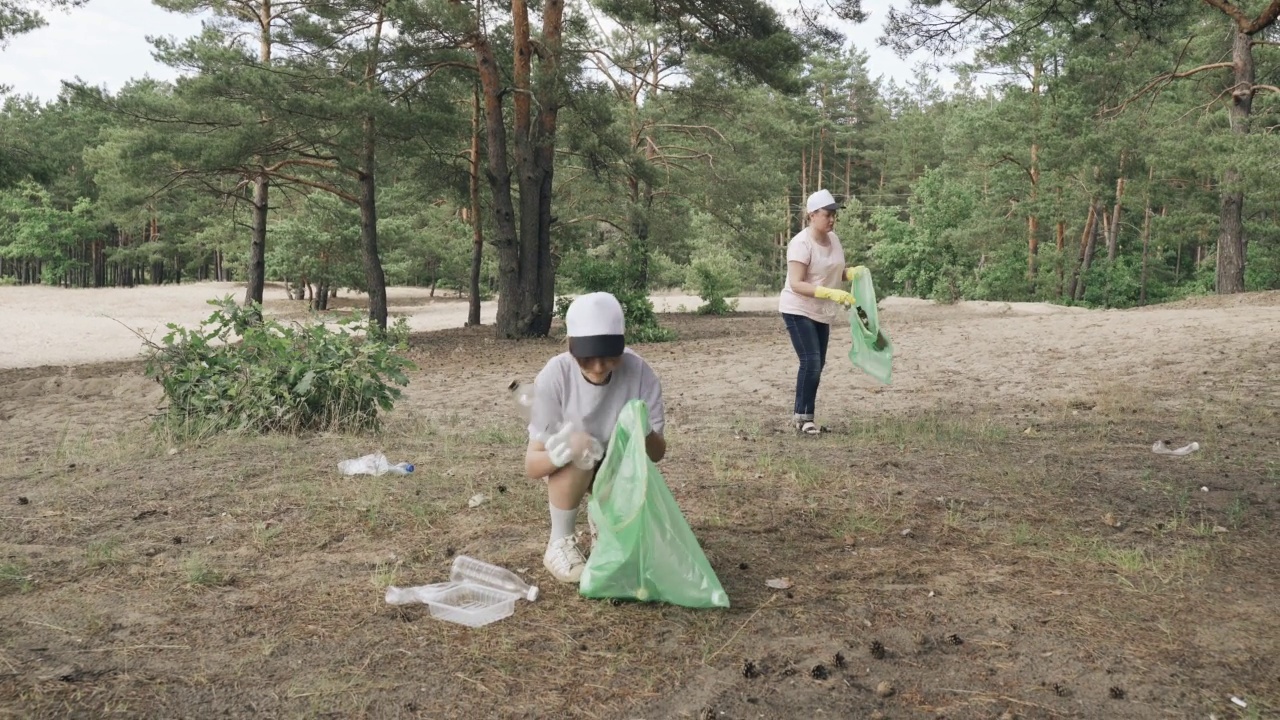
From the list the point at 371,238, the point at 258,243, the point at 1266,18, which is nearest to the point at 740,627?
the point at 1266,18

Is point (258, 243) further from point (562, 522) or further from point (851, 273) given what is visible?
point (562, 522)

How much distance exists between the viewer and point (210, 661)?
2545 mm

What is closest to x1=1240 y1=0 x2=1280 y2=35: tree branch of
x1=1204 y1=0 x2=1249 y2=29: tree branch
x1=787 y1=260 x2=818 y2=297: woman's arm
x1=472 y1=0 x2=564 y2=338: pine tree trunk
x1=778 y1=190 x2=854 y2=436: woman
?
x1=1204 y1=0 x2=1249 y2=29: tree branch

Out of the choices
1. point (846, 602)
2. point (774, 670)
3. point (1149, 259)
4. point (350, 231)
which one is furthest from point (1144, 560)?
point (1149, 259)

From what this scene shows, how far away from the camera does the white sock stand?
324 cm

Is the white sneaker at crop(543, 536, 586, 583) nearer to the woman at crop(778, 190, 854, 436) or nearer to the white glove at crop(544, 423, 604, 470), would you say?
the white glove at crop(544, 423, 604, 470)

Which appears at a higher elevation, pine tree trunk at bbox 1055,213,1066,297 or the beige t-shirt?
pine tree trunk at bbox 1055,213,1066,297

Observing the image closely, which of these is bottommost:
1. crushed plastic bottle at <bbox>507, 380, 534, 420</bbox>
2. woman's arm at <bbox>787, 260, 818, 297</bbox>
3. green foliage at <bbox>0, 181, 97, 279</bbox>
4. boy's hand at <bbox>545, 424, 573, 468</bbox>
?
boy's hand at <bbox>545, 424, 573, 468</bbox>

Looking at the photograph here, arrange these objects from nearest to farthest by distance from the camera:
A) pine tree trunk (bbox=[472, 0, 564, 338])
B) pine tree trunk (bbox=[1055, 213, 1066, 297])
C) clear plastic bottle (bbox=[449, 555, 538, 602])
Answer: clear plastic bottle (bbox=[449, 555, 538, 602])
pine tree trunk (bbox=[472, 0, 564, 338])
pine tree trunk (bbox=[1055, 213, 1066, 297])

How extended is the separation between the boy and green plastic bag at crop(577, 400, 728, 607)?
0.12 m

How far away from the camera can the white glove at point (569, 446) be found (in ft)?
9.84

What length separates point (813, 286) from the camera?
5719 millimetres

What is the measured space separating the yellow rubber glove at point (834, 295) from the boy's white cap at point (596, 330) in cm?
291

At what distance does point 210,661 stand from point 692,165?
912 inches
